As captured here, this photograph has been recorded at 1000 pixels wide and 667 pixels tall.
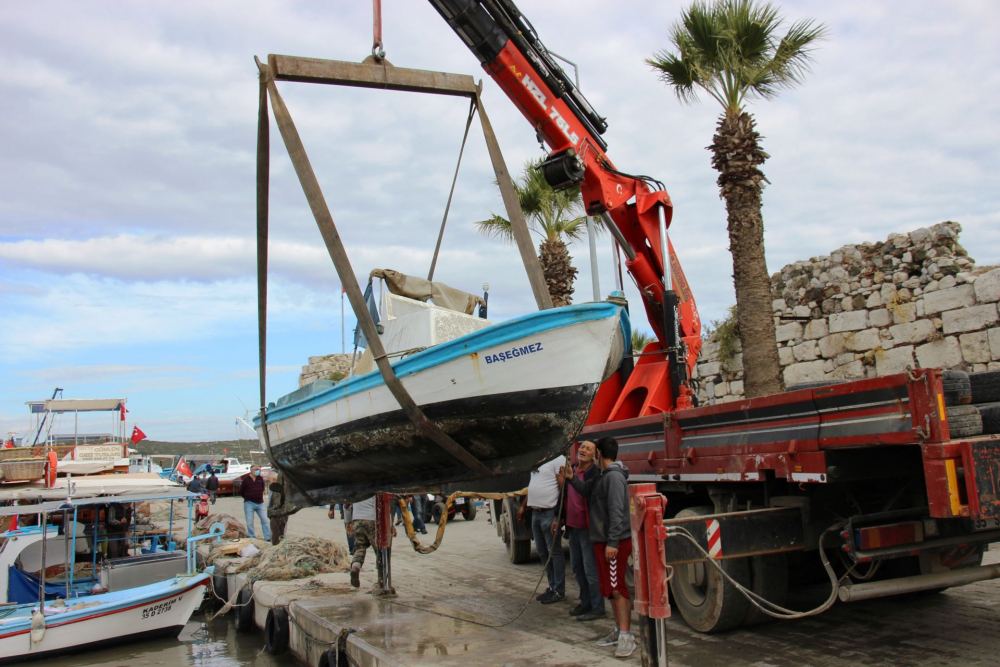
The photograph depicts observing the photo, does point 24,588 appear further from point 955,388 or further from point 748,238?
point 955,388

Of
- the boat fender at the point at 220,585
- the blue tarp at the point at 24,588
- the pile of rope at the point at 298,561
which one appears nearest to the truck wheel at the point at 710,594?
the pile of rope at the point at 298,561

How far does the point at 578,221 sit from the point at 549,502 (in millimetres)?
9626

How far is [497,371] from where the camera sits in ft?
18.2

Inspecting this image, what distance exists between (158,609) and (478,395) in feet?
20.5

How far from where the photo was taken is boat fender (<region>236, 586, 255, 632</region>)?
9445mm

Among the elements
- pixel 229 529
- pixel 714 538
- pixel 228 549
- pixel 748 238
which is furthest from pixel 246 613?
pixel 748 238

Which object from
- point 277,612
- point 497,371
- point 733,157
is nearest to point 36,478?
point 277,612

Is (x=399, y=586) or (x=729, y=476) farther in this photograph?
(x=399, y=586)

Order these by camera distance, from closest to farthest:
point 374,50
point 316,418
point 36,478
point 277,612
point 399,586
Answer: point 374,50 → point 316,418 → point 277,612 → point 399,586 → point 36,478

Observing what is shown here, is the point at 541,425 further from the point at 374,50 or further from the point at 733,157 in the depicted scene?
the point at 733,157

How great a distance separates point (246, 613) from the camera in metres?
9.47

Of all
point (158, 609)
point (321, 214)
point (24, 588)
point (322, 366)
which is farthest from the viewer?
point (322, 366)

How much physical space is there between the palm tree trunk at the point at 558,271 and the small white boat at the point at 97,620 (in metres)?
8.56

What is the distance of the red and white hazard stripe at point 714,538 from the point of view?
4.49 metres
